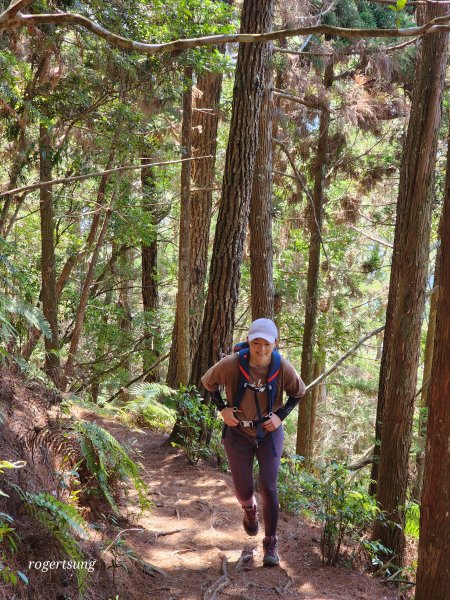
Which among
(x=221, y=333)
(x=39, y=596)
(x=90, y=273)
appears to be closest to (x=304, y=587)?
(x=39, y=596)

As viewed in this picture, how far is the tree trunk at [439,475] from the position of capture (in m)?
4.05

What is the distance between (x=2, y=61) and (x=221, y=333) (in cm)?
430

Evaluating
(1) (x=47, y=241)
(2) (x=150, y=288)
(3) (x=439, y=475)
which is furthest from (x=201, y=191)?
(3) (x=439, y=475)

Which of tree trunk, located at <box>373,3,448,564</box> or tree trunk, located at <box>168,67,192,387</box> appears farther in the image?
tree trunk, located at <box>168,67,192,387</box>

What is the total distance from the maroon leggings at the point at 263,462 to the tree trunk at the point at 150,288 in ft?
30.9

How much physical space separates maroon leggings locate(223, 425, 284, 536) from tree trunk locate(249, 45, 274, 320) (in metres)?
5.92

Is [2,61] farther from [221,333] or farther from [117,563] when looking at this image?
[117,563]

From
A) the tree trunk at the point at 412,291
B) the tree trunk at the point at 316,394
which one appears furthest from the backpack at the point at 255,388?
the tree trunk at the point at 316,394

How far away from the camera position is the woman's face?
4.67 meters

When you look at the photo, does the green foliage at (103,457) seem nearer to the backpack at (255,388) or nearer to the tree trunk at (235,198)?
the backpack at (255,388)

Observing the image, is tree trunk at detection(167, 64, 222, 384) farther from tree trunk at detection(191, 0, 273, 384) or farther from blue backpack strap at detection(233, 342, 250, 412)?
blue backpack strap at detection(233, 342, 250, 412)

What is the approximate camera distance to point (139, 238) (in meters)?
13.6

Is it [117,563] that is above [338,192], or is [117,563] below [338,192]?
below

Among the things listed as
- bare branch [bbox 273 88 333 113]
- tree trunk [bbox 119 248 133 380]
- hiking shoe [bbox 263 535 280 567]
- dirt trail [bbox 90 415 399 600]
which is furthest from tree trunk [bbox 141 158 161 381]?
hiking shoe [bbox 263 535 280 567]
